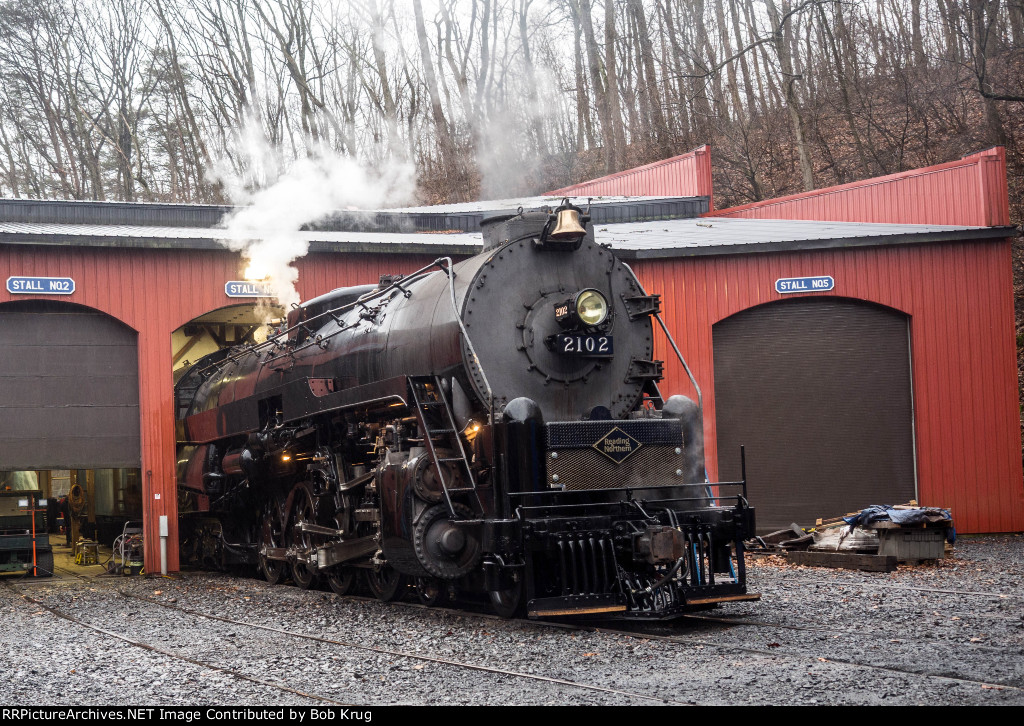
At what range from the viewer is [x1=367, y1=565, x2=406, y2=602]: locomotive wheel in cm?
959

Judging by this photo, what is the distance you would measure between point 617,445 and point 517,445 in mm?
862

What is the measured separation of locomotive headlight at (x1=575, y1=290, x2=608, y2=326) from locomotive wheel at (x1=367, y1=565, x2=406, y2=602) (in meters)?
3.08

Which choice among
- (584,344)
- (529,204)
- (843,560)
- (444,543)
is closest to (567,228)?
(584,344)

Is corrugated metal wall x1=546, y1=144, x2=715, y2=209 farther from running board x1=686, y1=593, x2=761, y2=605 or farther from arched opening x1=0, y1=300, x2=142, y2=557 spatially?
running board x1=686, y1=593, x2=761, y2=605

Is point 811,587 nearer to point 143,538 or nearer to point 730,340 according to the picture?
point 730,340

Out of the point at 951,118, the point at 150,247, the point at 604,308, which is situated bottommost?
the point at 604,308

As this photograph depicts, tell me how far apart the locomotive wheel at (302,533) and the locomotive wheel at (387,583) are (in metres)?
1.02

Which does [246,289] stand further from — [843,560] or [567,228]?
[843,560]

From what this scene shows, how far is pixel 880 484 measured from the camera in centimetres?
1566

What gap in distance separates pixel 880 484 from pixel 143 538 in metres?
11.3

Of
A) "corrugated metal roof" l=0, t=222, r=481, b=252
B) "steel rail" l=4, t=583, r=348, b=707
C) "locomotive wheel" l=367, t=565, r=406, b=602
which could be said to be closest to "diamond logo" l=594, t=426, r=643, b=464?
"locomotive wheel" l=367, t=565, r=406, b=602

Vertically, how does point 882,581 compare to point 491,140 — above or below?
below

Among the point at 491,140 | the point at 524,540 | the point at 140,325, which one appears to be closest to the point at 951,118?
the point at 491,140

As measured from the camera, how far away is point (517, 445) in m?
7.70
